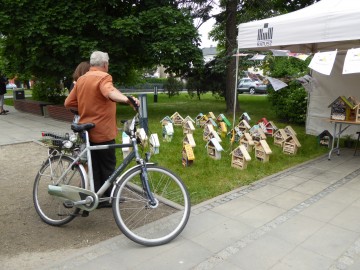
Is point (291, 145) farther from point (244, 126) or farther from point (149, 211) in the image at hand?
point (149, 211)

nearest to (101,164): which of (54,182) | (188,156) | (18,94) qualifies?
(54,182)

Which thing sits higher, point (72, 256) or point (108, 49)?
point (108, 49)

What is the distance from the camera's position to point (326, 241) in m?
3.28

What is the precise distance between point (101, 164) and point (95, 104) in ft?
2.30

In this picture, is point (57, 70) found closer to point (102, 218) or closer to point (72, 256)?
point (102, 218)

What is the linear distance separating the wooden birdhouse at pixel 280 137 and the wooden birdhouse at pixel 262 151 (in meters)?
0.99

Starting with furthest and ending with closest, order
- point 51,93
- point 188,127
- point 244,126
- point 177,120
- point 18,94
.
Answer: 1. point 18,94
2. point 51,93
3. point 177,120
4. point 244,126
5. point 188,127

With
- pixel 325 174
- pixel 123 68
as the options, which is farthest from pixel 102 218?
pixel 123 68

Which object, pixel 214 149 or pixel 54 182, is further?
pixel 214 149

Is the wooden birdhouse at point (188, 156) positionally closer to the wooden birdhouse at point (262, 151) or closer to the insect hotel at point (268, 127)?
the wooden birdhouse at point (262, 151)

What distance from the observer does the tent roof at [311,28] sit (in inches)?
203

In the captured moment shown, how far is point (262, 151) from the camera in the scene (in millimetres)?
6105

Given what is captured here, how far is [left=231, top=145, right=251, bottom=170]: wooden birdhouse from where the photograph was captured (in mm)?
5574

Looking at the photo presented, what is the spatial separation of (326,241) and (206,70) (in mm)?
11287
